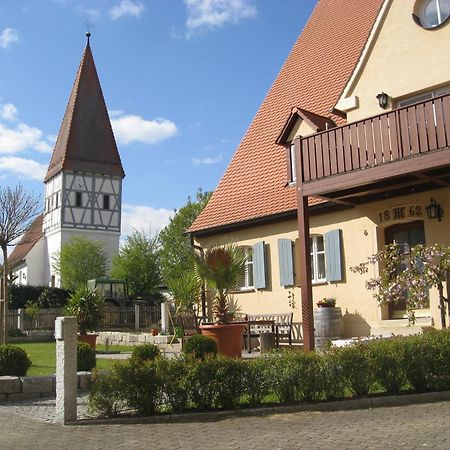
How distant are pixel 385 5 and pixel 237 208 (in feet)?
22.1

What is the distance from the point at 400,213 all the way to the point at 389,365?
21.0 ft

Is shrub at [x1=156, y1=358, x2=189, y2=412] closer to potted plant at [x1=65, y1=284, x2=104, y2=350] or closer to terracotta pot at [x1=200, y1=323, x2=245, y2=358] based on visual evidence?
terracotta pot at [x1=200, y1=323, x2=245, y2=358]

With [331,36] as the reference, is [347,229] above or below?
below

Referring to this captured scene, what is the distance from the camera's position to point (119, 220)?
55000mm

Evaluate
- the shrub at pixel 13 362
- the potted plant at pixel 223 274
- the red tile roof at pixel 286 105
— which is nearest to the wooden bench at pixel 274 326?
the potted plant at pixel 223 274

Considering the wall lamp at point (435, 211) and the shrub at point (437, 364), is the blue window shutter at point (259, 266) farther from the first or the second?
the shrub at point (437, 364)

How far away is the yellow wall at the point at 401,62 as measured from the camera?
13.7m

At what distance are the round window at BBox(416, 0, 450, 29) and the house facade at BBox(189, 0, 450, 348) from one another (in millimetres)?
28

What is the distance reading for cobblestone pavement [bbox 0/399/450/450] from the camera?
20.4 ft

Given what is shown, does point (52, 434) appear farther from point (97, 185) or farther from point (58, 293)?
point (97, 185)

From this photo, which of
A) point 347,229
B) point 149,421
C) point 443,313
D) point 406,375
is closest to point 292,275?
point 347,229

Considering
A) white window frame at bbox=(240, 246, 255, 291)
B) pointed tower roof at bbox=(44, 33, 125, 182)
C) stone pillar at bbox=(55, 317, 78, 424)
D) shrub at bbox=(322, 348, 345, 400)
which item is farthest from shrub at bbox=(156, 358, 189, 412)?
pointed tower roof at bbox=(44, 33, 125, 182)

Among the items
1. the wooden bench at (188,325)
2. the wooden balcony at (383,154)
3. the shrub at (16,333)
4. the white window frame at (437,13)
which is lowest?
the shrub at (16,333)

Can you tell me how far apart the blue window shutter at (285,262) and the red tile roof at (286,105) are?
0.89 m
